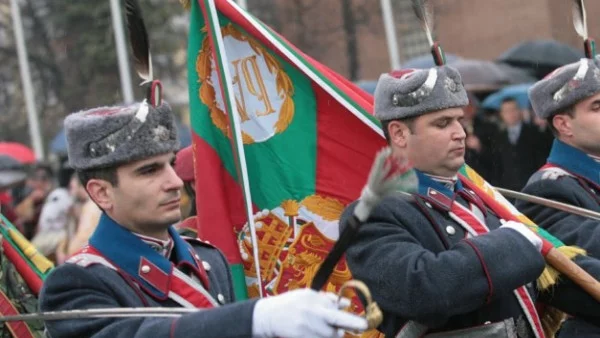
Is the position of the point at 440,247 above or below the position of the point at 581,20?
below

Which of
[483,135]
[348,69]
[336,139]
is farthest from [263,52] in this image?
[348,69]

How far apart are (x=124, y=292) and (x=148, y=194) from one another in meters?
0.35

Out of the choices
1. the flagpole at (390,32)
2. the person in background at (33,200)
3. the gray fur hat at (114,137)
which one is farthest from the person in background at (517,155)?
the flagpole at (390,32)

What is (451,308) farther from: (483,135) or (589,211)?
(483,135)

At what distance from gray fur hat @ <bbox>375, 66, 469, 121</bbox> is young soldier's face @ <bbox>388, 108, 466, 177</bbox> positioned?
0.04 m

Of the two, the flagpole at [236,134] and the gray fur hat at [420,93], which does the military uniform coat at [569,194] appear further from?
the flagpole at [236,134]

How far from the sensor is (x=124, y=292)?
14.8 feet

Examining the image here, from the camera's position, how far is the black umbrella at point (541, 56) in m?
16.1

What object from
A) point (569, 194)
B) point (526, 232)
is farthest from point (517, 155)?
point (526, 232)

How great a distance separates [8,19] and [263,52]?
59.7ft

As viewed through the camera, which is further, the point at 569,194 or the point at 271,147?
the point at 271,147

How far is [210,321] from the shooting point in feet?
13.6

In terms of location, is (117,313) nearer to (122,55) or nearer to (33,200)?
(33,200)

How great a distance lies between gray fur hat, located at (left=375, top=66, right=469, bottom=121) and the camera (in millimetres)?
5121
